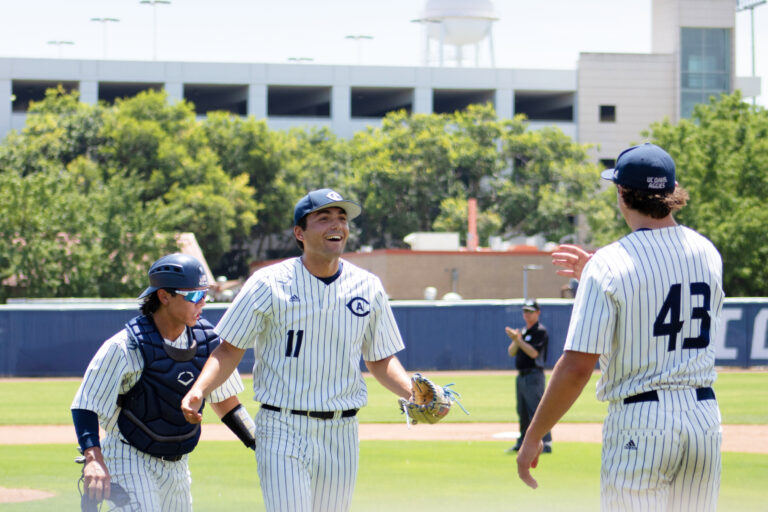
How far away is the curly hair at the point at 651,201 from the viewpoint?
4.42 metres

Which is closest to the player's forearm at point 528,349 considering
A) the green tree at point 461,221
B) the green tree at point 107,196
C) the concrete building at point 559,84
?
the green tree at point 107,196

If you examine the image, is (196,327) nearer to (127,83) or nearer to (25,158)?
(25,158)

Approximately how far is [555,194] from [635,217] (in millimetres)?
58716

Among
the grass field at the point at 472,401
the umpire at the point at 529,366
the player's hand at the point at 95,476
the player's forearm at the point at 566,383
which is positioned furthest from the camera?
the grass field at the point at 472,401

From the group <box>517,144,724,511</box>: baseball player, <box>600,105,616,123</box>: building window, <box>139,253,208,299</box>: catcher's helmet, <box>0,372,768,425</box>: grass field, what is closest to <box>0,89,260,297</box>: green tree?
<box>0,372,768,425</box>: grass field

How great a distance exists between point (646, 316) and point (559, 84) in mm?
69867

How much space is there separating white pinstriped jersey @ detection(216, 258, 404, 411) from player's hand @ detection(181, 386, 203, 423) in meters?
0.34

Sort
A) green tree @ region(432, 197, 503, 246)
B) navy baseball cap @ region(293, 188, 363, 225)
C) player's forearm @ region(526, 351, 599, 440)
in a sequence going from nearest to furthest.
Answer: player's forearm @ region(526, 351, 599, 440), navy baseball cap @ region(293, 188, 363, 225), green tree @ region(432, 197, 503, 246)

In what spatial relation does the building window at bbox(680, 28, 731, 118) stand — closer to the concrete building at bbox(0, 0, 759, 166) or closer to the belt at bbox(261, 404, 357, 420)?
the concrete building at bbox(0, 0, 759, 166)

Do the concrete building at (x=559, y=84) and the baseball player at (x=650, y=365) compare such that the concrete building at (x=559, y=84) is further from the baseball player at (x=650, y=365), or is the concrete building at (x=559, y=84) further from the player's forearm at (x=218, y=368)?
the baseball player at (x=650, y=365)

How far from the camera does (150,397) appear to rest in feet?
17.5

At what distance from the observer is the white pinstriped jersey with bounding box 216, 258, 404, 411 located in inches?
209

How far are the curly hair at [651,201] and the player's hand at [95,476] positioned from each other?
104 inches

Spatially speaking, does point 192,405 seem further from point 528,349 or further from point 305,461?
point 528,349
